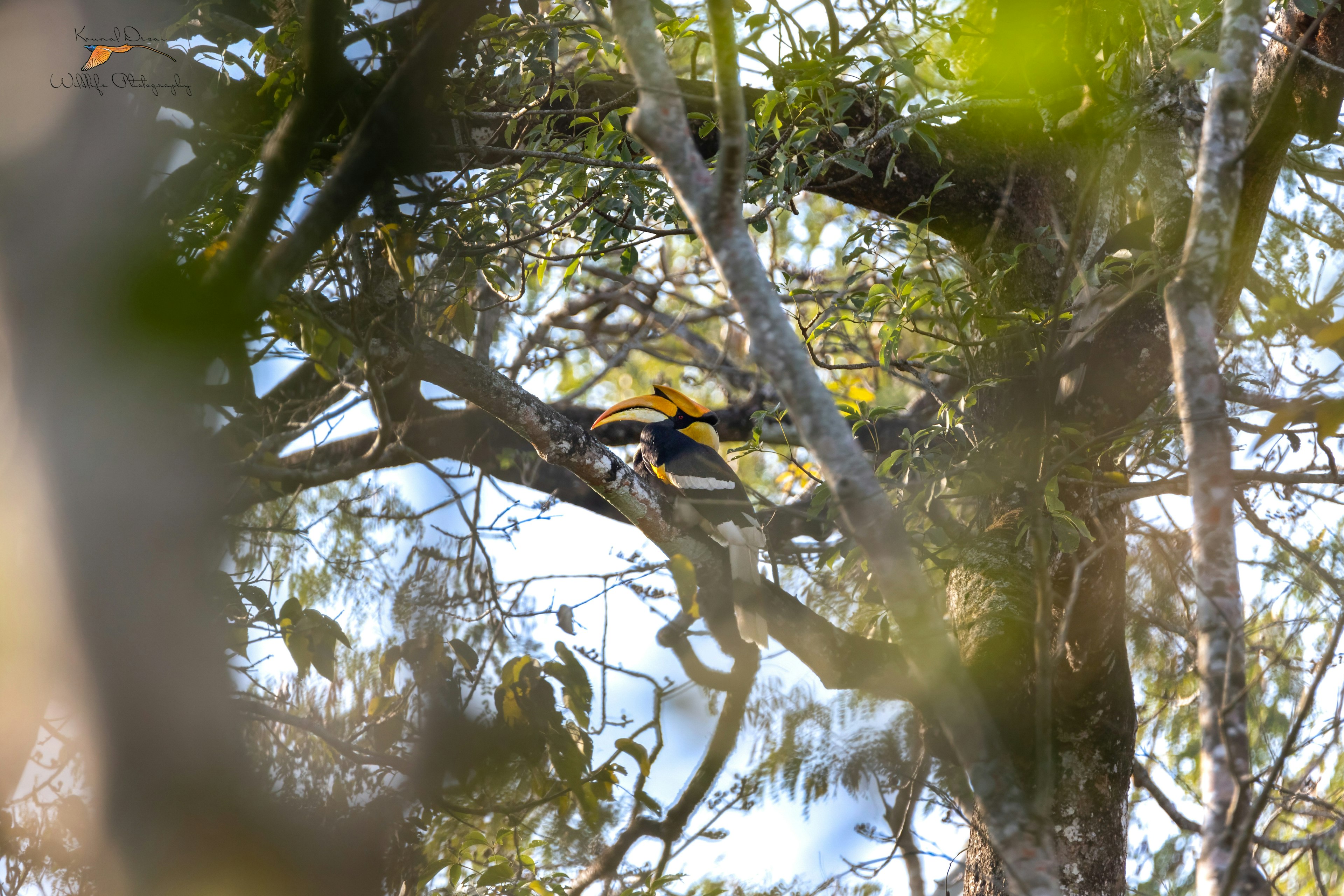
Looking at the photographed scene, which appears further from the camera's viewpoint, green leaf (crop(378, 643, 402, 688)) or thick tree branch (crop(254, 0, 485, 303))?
green leaf (crop(378, 643, 402, 688))

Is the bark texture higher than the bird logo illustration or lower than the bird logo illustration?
lower

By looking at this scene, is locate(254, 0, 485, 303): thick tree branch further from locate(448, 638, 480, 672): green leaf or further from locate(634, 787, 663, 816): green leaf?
locate(634, 787, 663, 816): green leaf

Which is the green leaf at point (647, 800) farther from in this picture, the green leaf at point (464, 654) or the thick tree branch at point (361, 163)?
the thick tree branch at point (361, 163)

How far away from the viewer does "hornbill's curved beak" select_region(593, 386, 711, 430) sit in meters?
3.13

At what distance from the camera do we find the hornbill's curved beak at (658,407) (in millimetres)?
3131

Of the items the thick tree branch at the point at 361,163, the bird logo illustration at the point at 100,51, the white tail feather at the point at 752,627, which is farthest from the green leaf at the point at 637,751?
the bird logo illustration at the point at 100,51

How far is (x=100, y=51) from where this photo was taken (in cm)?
153

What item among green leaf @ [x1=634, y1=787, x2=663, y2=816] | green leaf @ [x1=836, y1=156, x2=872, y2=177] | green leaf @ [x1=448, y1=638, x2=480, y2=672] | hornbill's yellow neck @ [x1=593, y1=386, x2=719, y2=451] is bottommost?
green leaf @ [x1=634, y1=787, x2=663, y2=816]

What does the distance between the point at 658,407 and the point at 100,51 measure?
6.57 ft

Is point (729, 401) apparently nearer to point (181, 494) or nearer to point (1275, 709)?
point (1275, 709)

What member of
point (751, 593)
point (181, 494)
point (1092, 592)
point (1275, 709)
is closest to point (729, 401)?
point (751, 593)

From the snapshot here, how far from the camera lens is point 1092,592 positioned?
214cm

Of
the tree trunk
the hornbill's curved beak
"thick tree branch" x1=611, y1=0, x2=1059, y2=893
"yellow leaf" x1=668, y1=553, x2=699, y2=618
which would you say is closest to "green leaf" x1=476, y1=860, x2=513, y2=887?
"yellow leaf" x1=668, y1=553, x2=699, y2=618

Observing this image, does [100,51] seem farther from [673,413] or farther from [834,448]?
[673,413]
